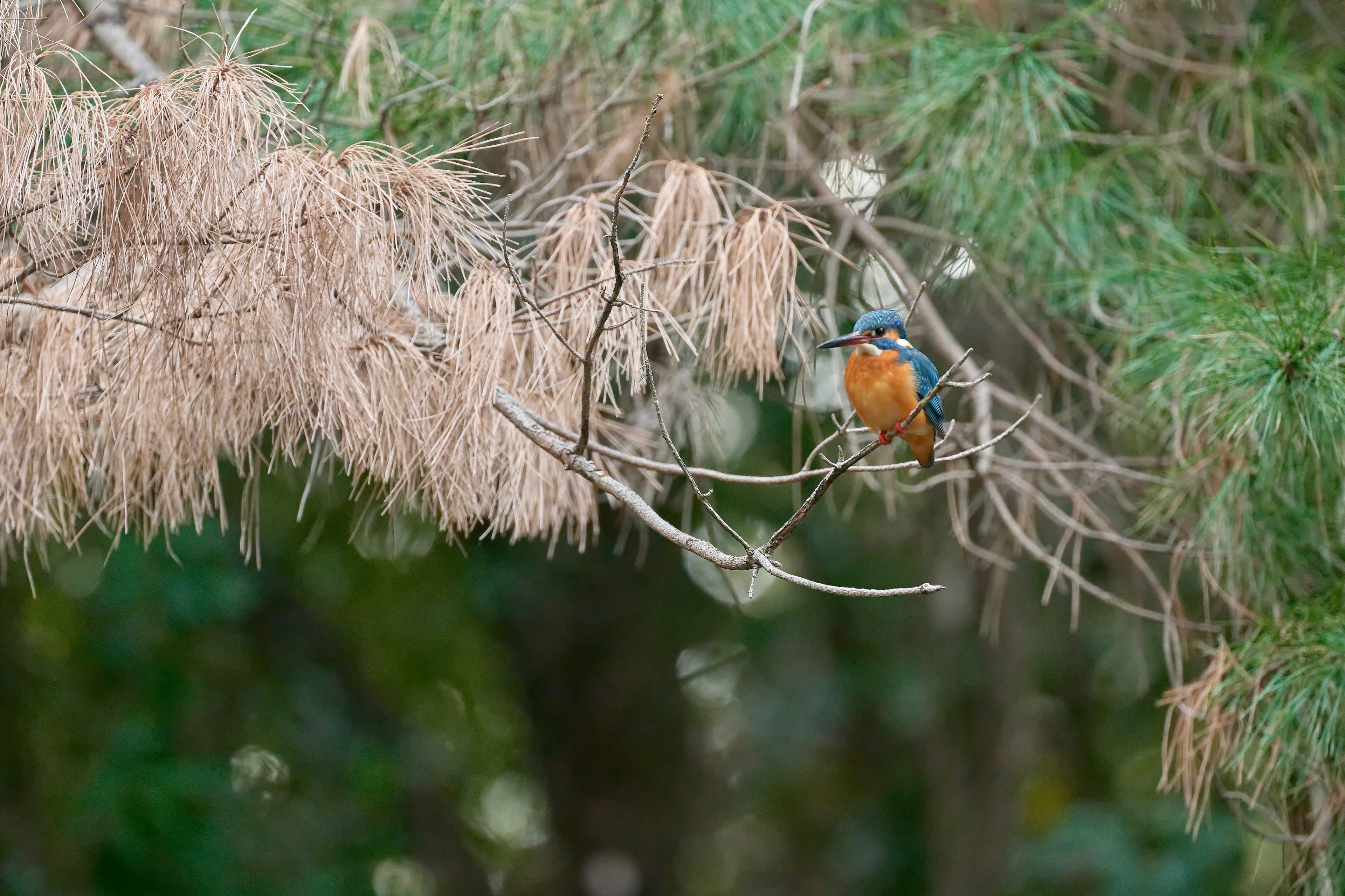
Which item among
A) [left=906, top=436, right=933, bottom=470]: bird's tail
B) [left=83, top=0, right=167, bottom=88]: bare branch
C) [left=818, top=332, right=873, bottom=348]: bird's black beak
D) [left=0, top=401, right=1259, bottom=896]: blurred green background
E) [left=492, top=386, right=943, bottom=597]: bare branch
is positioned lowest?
[left=0, top=401, right=1259, bottom=896]: blurred green background

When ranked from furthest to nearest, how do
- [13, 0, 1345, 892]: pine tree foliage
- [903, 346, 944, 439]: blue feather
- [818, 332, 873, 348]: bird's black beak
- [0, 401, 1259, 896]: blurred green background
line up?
1. [0, 401, 1259, 896]: blurred green background
2. [903, 346, 944, 439]: blue feather
3. [13, 0, 1345, 892]: pine tree foliage
4. [818, 332, 873, 348]: bird's black beak

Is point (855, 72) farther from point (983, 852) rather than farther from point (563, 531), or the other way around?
point (983, 852)

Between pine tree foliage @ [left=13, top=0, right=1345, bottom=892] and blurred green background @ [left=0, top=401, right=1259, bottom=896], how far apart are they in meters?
1.80

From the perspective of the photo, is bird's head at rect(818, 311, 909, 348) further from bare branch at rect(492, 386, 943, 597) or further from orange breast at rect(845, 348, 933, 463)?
bare branch at rect(492, 386, 943, 597)

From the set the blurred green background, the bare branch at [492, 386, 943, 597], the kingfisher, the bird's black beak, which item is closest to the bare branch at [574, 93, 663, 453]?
the bare branch at [492, 386, 943, 597]

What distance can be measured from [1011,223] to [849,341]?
1049 millimetres

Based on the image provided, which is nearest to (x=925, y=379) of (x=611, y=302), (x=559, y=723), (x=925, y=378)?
(x=925, y=378)

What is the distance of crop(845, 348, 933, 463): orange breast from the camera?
2.12 m

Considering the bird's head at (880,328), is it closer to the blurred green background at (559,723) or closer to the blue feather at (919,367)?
the blue feather at (919,367)

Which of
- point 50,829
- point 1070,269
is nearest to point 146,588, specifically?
point 50,829

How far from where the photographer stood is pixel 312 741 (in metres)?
5.34

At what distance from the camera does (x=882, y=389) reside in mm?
2131

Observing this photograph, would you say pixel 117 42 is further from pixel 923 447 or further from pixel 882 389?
pixel 923 447

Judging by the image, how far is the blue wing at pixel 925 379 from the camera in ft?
7.14
